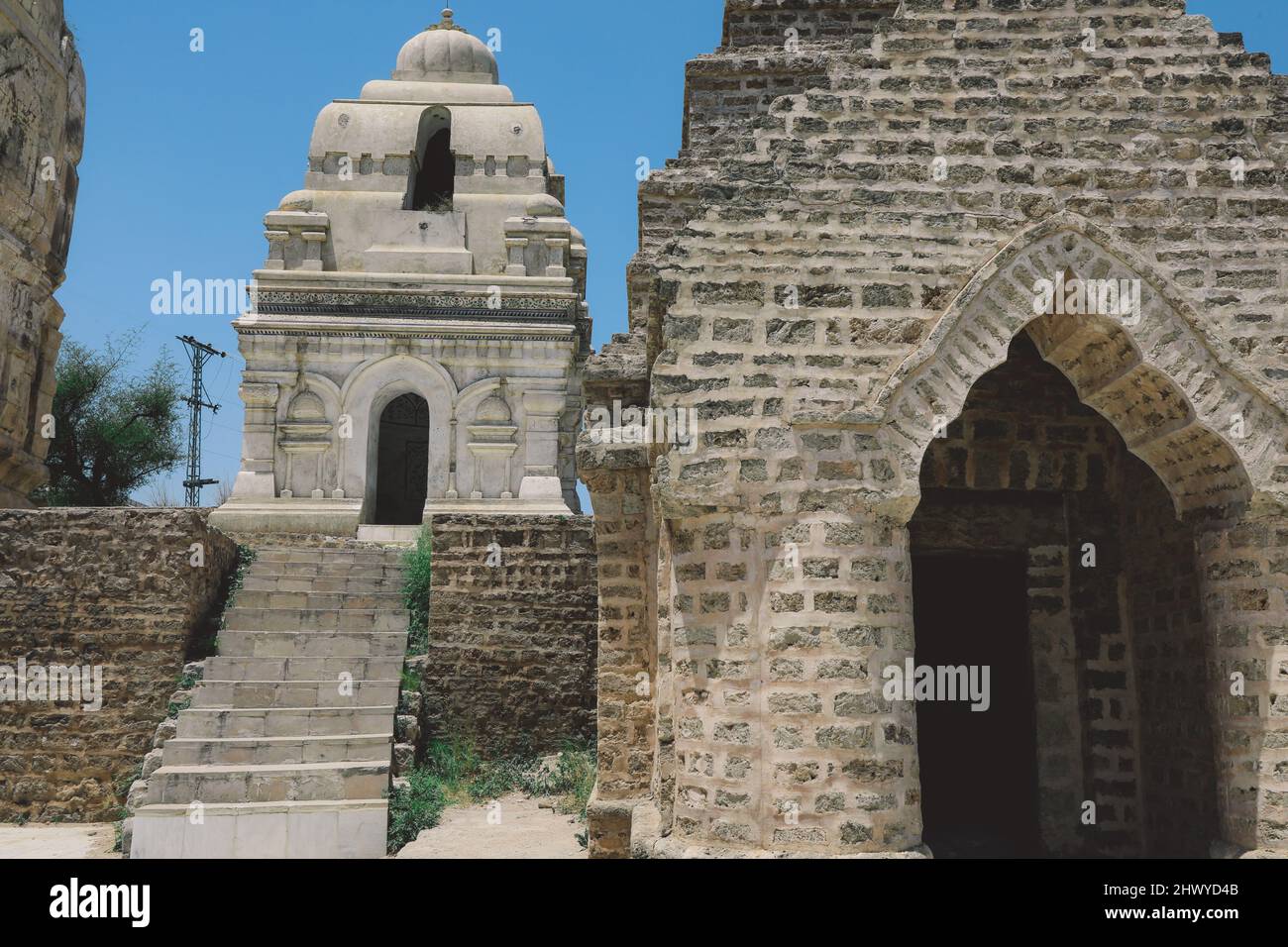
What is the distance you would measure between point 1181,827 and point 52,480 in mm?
22506

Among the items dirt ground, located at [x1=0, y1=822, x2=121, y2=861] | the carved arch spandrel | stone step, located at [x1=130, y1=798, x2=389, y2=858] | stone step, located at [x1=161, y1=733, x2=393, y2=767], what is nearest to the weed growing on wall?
stone step, located at [x1=161, y1=733, x2=393, y2=767]

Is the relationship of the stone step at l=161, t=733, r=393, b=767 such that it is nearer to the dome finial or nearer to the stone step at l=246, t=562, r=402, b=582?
the stone step at l=246, t=562, r=402, b=582

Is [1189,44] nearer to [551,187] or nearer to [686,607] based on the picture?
[686,607]

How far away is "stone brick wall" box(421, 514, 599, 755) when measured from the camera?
11508 mm

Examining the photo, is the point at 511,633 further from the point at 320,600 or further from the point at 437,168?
the point at 437,168

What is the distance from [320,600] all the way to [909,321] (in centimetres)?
879

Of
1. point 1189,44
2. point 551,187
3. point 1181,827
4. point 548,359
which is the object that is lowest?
point 1181,827

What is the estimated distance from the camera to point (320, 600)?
12.1 metres

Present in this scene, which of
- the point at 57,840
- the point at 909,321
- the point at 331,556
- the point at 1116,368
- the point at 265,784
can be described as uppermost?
the point at 909,321

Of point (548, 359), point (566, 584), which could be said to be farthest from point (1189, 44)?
point (548, 359)

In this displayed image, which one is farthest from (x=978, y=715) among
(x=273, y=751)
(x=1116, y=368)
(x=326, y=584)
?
(x=326, y=584)

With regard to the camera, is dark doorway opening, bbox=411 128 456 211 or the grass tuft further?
dark doorway opening, bbox=411 128 456 211

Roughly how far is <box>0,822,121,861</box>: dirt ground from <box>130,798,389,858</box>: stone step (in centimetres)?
53

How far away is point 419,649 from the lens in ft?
38.7
